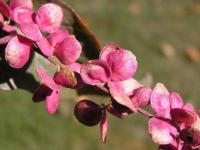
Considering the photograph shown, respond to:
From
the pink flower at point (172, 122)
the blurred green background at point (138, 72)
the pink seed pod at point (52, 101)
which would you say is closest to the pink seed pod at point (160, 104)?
the pink flower at point (172, 122)

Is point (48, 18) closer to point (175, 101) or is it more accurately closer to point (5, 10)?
point (5, 10)

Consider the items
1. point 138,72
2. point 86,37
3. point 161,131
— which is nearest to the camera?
point 161,131

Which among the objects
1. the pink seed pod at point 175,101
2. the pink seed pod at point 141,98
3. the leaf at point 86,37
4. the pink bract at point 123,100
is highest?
the pink bract at point 123,100

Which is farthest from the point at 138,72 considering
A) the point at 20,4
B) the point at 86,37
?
the point at 20,4

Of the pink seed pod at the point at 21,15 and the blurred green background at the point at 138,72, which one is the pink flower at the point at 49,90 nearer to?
the pink seed pod at the point at 21,15

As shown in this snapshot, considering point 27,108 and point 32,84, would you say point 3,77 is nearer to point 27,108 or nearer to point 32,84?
point 32,84

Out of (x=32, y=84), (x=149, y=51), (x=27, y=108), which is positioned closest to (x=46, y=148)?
(x=27, y=108)
